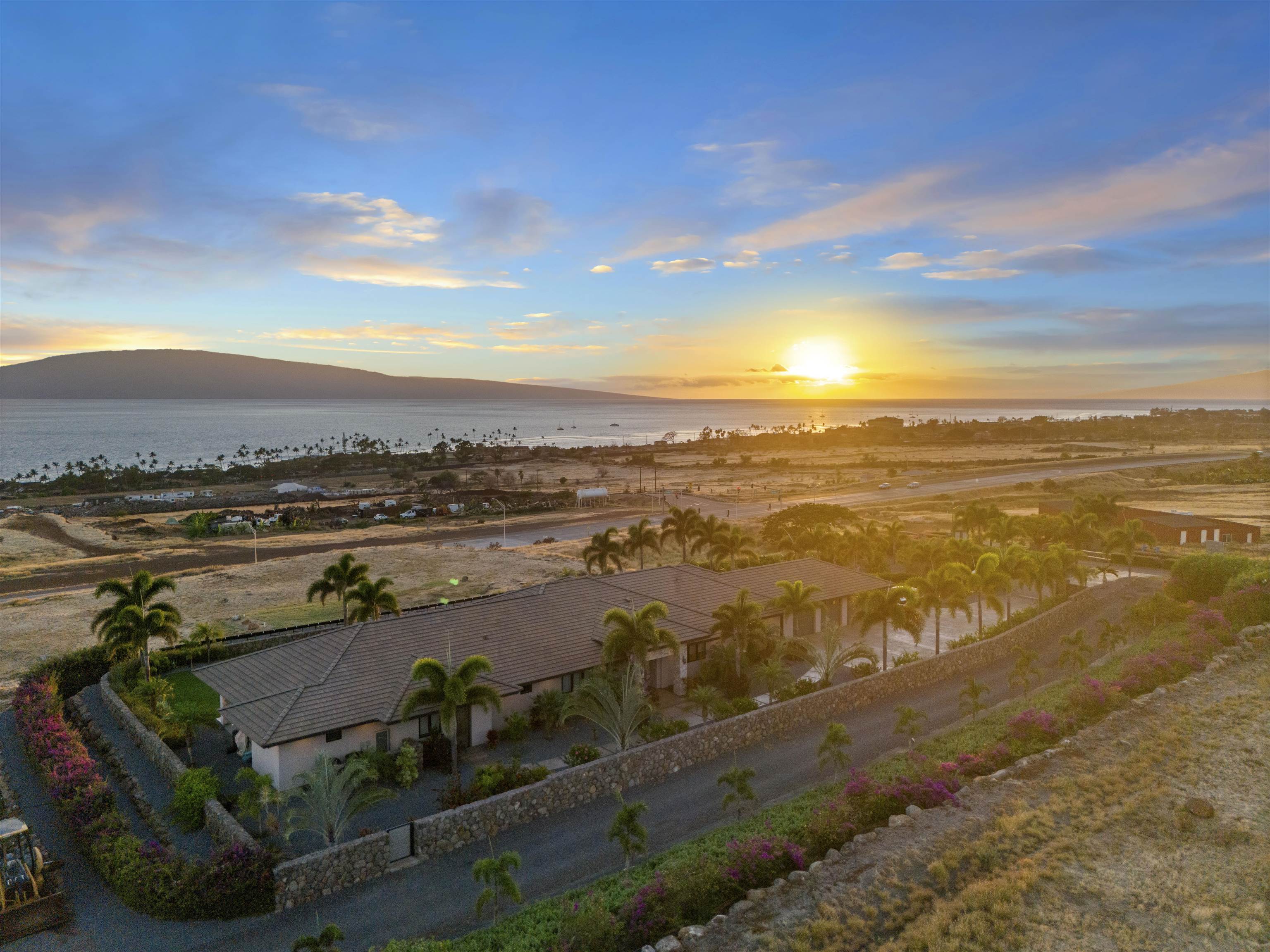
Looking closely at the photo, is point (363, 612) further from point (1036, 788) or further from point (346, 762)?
point (1036, 788)

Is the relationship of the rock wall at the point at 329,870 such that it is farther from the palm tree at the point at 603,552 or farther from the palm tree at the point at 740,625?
the palm tree at the point at 603,552

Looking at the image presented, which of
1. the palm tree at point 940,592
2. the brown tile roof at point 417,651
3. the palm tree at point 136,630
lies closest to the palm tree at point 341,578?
the palm tree at point 136,630

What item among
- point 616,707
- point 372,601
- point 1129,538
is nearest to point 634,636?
point 616,707

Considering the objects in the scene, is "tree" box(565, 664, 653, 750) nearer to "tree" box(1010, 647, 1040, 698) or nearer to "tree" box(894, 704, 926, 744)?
"tree" box(894, 704, 926, 744)

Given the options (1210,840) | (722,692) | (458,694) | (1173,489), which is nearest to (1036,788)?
(1210,840)

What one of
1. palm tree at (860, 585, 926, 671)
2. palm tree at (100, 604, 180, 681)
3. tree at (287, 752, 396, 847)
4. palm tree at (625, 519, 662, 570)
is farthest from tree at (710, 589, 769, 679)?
palm tree at (100, 604, 180, 681)

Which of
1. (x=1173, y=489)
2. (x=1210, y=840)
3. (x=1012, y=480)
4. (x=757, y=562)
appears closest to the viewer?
(x=1210, y=840)
